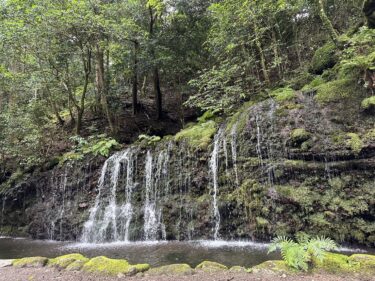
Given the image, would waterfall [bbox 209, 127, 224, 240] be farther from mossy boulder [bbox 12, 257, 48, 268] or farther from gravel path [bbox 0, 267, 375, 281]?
mossy boulder [bbox 12, 257, 48, 268]

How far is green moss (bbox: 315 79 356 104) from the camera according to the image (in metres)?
7.80

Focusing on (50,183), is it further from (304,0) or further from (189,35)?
(304,0)

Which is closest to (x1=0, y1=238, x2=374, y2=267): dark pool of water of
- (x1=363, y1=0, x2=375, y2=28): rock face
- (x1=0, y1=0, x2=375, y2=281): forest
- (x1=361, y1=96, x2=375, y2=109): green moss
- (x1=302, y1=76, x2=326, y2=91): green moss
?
(x1=0, y1=0, x2=375, y2=281): forest

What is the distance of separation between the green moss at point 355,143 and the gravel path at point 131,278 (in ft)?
12.5

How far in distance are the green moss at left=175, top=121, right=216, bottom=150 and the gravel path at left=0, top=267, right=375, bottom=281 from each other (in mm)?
5294

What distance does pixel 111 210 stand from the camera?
948cm

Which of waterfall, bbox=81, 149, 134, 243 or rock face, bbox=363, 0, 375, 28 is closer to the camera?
rock face, bbox=363, 0, 375, 28

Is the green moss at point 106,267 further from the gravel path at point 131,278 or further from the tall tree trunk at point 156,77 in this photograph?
the tall tree trunk at point 156,77

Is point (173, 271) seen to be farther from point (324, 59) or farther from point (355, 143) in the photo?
point (324, 59)

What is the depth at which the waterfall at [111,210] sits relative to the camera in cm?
900

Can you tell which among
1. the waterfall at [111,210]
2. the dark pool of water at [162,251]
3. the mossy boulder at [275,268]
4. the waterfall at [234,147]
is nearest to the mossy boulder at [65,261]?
the dark pool of water at [162,251]

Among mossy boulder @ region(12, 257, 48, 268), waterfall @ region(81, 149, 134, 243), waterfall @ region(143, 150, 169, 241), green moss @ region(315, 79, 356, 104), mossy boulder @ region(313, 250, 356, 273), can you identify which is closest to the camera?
mossy boulder @ region(313, 250, 356, 273)

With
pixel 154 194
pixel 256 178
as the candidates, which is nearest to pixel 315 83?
pixel 256 178

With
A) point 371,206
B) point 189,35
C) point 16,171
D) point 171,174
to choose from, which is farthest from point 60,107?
point 371,206
